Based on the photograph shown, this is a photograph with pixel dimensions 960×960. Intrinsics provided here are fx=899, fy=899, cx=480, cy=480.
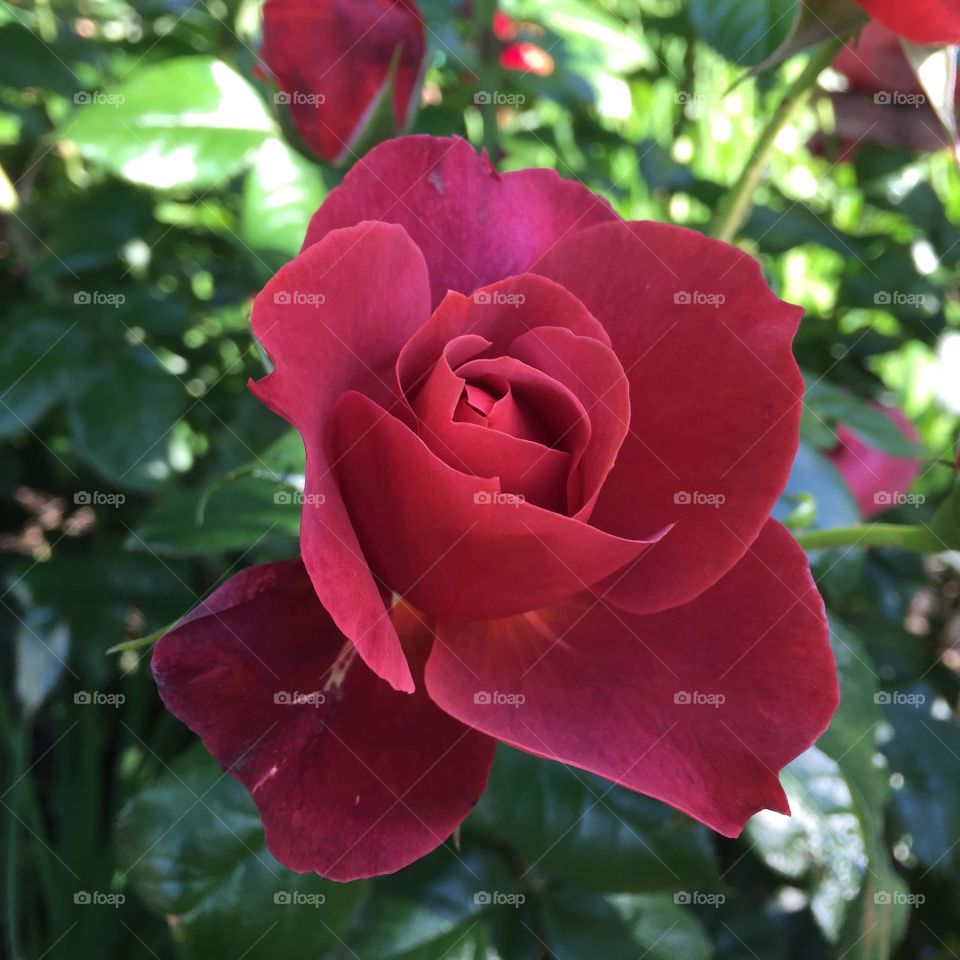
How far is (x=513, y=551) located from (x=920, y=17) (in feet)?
1.14

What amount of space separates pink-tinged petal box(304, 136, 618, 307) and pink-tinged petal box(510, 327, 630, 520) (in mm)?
74

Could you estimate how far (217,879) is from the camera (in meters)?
0.51

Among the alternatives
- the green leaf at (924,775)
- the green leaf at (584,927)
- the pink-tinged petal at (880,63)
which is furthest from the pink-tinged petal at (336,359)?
the green leaf at (924,775)

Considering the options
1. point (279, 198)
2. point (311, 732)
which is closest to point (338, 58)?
point (279, 198)

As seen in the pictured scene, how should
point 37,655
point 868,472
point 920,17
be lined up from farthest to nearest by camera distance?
point 868,472
point 37,655
point 920,17

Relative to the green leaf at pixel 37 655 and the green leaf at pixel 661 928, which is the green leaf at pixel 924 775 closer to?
the green leaf at pixel 661 928

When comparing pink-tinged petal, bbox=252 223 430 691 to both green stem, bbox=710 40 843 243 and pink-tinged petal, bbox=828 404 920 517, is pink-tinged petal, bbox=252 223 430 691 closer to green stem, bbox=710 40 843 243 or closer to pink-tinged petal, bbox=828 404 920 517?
green stem, bbox=710 40 843 243

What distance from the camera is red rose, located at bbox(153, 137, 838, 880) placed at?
0.34 metres

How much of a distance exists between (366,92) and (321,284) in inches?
11.8

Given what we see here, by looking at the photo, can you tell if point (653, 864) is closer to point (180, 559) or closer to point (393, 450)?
point (393, 450)

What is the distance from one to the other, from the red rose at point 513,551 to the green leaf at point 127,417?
37 cm

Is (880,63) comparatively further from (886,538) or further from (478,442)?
(478,442)

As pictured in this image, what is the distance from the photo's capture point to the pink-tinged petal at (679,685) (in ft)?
1.13

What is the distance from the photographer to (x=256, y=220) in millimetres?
695
